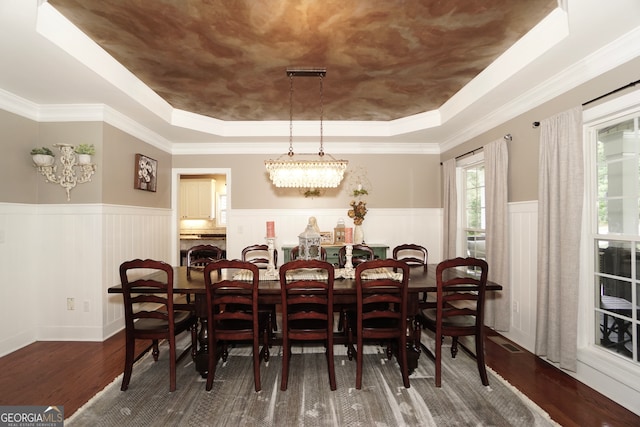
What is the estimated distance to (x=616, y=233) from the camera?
7.43 feet

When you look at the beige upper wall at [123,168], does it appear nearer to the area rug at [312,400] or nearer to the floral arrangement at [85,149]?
the floral arrangement at [85,149]

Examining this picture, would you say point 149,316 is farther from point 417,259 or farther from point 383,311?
point 417,259

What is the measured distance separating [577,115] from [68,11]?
3833 millimetres

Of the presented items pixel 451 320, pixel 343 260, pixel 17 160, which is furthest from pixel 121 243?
pixel 451 320

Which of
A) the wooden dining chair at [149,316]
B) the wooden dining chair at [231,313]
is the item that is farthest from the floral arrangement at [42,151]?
the wooden dining chair at [231,313]

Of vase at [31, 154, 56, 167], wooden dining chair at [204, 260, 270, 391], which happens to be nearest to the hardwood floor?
wooden dining chair at [204, 260, 270, 391]

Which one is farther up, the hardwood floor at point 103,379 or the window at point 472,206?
the window at point 472,206

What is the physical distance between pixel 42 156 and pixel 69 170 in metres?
0.25

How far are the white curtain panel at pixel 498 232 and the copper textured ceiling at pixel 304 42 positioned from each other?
91cm

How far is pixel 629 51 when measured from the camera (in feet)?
6.67

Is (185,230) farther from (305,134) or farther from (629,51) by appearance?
(629,51)

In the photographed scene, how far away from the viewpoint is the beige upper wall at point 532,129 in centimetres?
215

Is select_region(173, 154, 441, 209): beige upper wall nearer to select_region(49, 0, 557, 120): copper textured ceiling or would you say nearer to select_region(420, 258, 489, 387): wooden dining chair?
select_region(49, 0, 557, 120): copper textured ceiling

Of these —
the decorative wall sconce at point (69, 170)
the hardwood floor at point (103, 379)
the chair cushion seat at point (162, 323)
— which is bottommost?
the hardwood floor at point (103, 379)
